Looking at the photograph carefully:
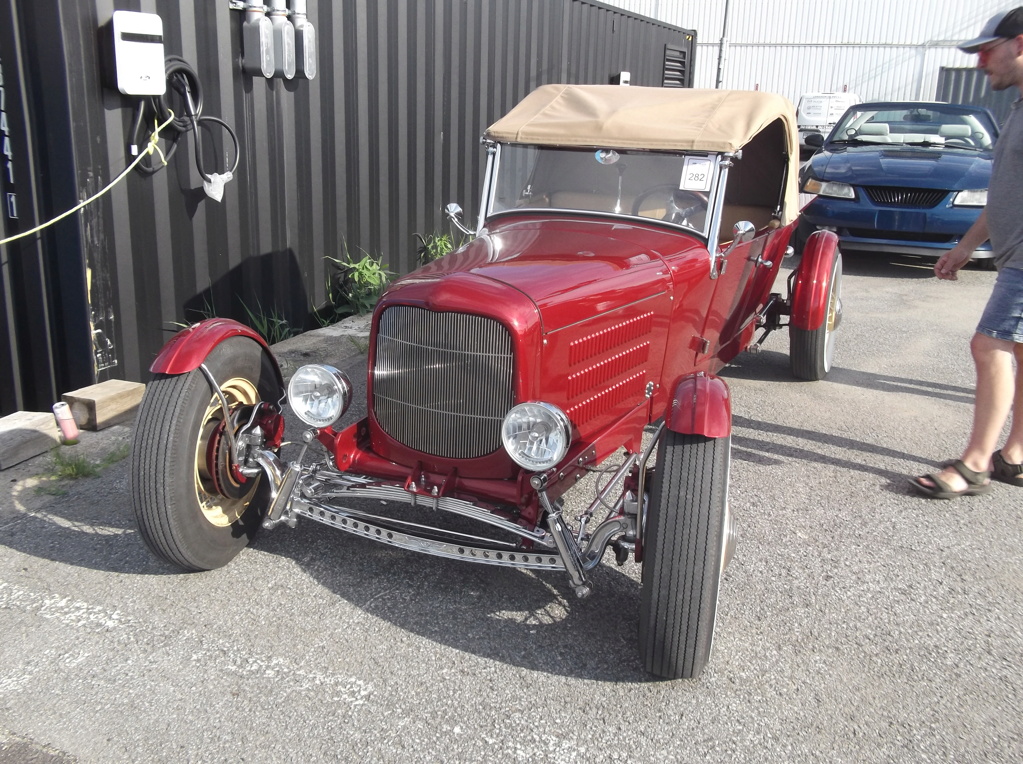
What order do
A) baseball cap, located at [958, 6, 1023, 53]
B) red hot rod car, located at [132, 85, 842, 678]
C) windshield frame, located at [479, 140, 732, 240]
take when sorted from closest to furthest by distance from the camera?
red hot rod car, located at [132, 85, 842, 678] < baseball cap, located at [958, 6, 1023, 53] < windshield frame, located at [479, 140, 732, 240]

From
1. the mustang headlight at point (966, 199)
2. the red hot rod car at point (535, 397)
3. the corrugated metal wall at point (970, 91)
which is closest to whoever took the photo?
the red hot rod car at point (535, 397)

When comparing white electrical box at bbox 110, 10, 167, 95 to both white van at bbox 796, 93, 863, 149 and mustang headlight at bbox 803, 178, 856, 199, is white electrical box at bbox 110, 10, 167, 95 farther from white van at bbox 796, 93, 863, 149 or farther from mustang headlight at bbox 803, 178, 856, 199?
white van at bbox 796, 93, 863, 149

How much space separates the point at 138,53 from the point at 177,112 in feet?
1.82

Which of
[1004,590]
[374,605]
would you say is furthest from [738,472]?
[374,605]

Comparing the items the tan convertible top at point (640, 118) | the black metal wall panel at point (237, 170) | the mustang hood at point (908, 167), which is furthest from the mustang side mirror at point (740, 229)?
the mustang hood at point (908, 167)

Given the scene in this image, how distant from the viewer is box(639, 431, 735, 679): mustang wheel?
269cm

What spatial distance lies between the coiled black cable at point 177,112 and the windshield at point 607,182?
190cm

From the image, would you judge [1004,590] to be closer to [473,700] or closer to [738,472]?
[738,472]

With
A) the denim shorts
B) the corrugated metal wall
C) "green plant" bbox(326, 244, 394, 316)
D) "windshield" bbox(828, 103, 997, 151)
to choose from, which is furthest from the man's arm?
the corrugated metal wall

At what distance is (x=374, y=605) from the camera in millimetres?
3191

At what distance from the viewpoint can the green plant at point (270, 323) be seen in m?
5.99

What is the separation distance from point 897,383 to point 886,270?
413 centimetres

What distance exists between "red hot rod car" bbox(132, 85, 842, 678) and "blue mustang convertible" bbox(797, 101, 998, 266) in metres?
5.02

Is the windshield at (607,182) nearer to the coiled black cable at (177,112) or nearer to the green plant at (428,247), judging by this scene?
the coiled black cable at (177,112)
